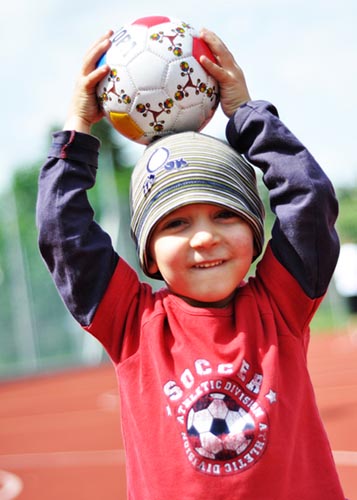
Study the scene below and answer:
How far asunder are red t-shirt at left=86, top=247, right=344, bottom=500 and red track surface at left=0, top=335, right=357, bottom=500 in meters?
3.20

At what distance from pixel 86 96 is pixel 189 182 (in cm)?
48

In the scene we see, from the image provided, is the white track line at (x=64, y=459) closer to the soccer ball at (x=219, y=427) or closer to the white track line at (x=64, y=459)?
the white track line at (x=64, y=459)

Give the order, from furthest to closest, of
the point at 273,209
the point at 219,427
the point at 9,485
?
the point at 9,485
the point at 273,209
the point at 219,427

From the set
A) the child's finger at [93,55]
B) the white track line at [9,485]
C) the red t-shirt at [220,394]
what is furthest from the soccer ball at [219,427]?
the white track line at [9,485]

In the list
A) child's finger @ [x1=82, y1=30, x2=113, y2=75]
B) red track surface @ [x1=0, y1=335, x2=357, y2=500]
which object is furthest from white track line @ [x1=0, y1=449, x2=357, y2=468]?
child's finger @ [x1=82, y1=30, x2=113, y2=75]

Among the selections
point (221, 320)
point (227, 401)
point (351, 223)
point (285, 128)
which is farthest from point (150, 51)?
point (351, 223)

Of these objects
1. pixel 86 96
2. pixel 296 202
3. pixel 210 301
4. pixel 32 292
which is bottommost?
pixel 32 292

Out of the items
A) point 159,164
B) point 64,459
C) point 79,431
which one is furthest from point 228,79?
point 79,431

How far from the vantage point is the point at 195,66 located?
222 cm

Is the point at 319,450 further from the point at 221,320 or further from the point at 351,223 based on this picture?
the point at 351,223

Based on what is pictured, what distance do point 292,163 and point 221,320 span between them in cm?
46

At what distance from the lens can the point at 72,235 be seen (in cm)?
203

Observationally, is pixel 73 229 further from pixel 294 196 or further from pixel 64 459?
pixel 64 459

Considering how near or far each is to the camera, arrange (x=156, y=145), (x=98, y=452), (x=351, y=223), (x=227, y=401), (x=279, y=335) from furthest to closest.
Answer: (x=351, y=223)
(x=98, y=452)
(x=156, y=145)
(x=279, y=335)
(x=227, y=401)
